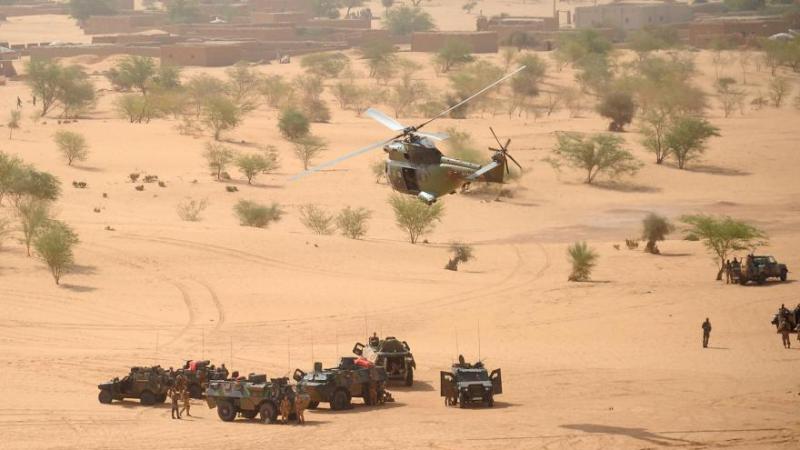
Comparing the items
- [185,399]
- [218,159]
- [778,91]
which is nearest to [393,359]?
[185,399]

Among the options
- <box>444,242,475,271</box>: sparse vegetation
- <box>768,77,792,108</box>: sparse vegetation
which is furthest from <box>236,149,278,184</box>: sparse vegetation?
<box>768,77,792,108</box>: sparse vegetation

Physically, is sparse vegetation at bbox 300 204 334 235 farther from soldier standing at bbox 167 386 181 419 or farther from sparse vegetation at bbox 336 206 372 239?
soldier standing at bbox 167 386 181 419

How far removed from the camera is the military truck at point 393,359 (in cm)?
3030

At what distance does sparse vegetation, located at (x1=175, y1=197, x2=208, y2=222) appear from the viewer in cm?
5053

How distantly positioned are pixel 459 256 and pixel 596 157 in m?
18.4

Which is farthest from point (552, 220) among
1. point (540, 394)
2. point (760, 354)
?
point (540, 394)

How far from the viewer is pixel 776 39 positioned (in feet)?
338

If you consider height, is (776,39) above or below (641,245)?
above

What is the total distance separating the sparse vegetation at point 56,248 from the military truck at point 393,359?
11310mm

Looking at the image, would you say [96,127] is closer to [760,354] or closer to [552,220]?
[552,220]

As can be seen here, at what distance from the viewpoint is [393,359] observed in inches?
1197

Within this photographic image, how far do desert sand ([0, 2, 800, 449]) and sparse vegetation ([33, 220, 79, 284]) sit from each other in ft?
1.12

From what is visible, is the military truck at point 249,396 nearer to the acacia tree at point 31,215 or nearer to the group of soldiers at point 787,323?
the group of soldiers at point 787,323

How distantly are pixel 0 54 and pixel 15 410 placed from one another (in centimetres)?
7774
